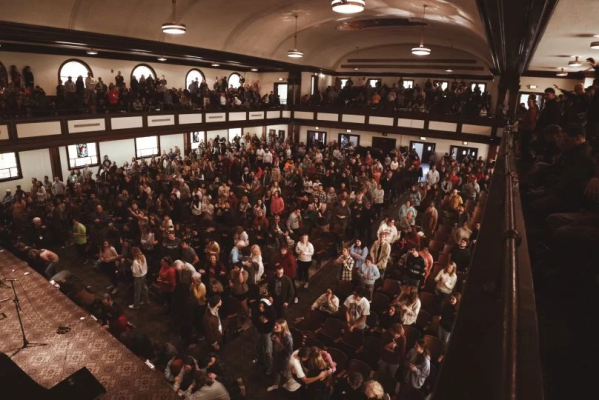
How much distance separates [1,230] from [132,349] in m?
6.47

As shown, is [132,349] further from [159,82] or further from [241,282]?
[159,82]

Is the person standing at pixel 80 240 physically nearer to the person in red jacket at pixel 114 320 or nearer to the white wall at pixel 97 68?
the person in red jacket at pixel 114 320

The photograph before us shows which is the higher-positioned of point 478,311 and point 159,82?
point 159,82

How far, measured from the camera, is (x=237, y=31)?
19109mm

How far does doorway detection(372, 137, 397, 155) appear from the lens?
24391 millimetres

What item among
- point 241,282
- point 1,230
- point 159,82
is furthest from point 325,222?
point 159,82

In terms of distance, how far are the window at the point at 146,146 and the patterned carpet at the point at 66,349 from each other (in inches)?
511

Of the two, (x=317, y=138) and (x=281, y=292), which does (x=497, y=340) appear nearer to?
(x=281, y=292)

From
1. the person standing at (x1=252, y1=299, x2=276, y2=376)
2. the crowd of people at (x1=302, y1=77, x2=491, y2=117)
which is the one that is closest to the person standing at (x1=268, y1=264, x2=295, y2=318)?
the person standing at (x1=252, y1=299, x2=276, y2=376)

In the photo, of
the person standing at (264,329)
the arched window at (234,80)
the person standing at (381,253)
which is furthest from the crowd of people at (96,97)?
the person standing at (381,253)

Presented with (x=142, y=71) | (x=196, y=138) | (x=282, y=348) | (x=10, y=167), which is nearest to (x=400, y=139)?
(x=196, y=138)

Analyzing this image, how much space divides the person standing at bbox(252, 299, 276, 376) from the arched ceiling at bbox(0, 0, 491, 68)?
916cm

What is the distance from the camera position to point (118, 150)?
62.4ft

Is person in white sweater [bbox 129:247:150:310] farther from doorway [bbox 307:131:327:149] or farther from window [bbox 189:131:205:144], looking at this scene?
doorway [bbox 307:131:327:149]
